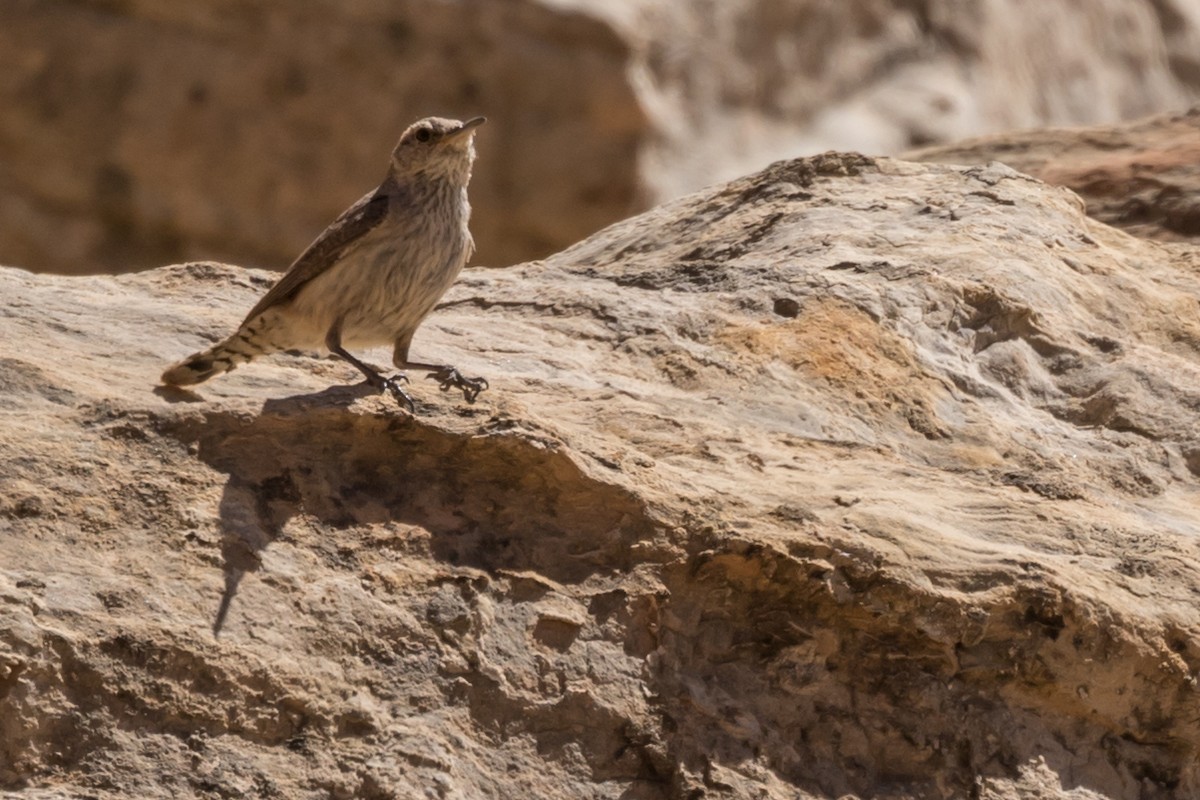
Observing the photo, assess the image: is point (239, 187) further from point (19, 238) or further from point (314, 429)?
point (314, 429)

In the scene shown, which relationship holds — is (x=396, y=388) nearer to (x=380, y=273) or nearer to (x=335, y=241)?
(x=380, y=273)

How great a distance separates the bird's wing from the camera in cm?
560

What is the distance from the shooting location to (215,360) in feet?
A: 16.2

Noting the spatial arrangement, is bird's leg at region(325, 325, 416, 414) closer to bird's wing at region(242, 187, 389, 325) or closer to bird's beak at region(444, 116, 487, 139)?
bird's wing at region(242, 187, 389, 325)

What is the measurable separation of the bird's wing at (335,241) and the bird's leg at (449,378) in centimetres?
40

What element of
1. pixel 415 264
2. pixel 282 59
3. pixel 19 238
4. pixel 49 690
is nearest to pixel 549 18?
pixel 282 59

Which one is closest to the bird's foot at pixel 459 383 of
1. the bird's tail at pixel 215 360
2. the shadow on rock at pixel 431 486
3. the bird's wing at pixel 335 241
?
the shadow on rock at pixel 431 486

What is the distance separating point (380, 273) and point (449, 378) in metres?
0.59

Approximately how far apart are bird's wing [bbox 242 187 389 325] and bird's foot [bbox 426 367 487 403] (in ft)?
2.07

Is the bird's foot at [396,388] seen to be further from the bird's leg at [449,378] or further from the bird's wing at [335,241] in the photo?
the bird's wing at [335,241]

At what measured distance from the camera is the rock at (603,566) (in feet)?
13.3

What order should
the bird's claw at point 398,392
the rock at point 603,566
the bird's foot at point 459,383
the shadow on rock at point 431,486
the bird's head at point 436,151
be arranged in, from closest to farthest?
1. the rock at point 603,566
2. the shadow on rock at point 431,486
3. the bird's claw at point 398,392
4. the bird's foot at point 459,383
5. the bird's head at point 436,151

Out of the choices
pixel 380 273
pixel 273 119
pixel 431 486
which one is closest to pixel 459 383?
pixel 431 486

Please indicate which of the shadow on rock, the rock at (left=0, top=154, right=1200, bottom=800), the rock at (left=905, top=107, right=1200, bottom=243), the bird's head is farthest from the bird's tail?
the rock at (left=905, top=107, right=1200, bottom=243)
